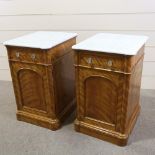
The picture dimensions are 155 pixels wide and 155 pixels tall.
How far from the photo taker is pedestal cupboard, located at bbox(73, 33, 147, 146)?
4.94 feet

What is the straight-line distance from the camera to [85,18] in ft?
7.68

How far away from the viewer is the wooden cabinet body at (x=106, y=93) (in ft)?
4.99

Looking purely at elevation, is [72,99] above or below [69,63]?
below

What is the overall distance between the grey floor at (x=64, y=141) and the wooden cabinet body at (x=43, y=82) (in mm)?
87

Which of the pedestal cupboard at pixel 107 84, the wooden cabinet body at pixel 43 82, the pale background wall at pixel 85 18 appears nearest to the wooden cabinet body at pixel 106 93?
the pedestal cupboard at pixel 107 84

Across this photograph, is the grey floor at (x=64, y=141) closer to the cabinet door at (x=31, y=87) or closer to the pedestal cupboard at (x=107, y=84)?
the pedestal cupboard at (x=107, y=84)

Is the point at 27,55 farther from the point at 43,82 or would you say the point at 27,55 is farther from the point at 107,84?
the point at 107,84

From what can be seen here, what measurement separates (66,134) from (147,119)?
75 centimetres

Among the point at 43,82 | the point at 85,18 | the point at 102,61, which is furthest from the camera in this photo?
the point at 85,18

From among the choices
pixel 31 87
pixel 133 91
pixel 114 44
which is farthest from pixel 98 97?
pixel 31 87

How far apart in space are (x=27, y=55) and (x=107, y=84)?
66 centimetres

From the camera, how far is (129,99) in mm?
1633

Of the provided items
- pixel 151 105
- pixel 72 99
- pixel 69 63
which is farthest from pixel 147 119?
pixel 69 63

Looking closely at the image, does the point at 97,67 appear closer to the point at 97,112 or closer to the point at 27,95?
the point at 97,112
